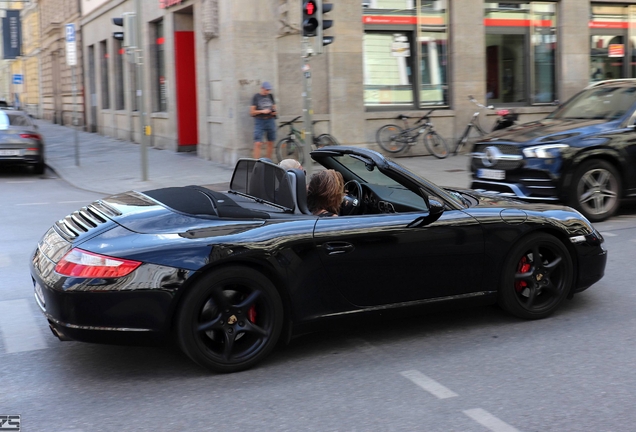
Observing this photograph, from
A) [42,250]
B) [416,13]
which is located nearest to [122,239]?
[42,250]

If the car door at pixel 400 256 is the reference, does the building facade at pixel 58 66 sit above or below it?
above

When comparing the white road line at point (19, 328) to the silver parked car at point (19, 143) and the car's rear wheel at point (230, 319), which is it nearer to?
the car's rear wheel at point (230, 319)

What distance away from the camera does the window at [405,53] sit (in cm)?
1812

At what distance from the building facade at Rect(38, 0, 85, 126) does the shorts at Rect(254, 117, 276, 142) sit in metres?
18.4

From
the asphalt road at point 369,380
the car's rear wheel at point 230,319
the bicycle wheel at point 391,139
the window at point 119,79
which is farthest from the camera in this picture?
the window at point 119,79

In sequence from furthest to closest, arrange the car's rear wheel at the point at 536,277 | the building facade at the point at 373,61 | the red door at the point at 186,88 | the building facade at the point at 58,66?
the building facade at the point at 58,66, the red door at the point at 186,88, the building facade at the point at 373,61, the car's rear wheel at the point at 536,277

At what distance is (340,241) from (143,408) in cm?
147

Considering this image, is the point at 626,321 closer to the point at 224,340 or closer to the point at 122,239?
the point at 224,340

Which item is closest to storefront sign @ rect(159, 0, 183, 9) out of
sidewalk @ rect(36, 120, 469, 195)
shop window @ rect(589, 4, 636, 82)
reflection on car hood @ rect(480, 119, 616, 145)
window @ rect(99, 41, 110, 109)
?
sidewalk @ rect(36, 120, 469, 195)

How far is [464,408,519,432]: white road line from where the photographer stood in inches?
140

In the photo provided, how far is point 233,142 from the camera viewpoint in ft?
55.1

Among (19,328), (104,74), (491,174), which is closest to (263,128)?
(491,174)

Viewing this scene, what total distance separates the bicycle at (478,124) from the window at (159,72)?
28.8 feet

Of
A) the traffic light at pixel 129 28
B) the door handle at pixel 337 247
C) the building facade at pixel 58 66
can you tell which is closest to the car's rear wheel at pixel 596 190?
the door handle at pixel 337 247
